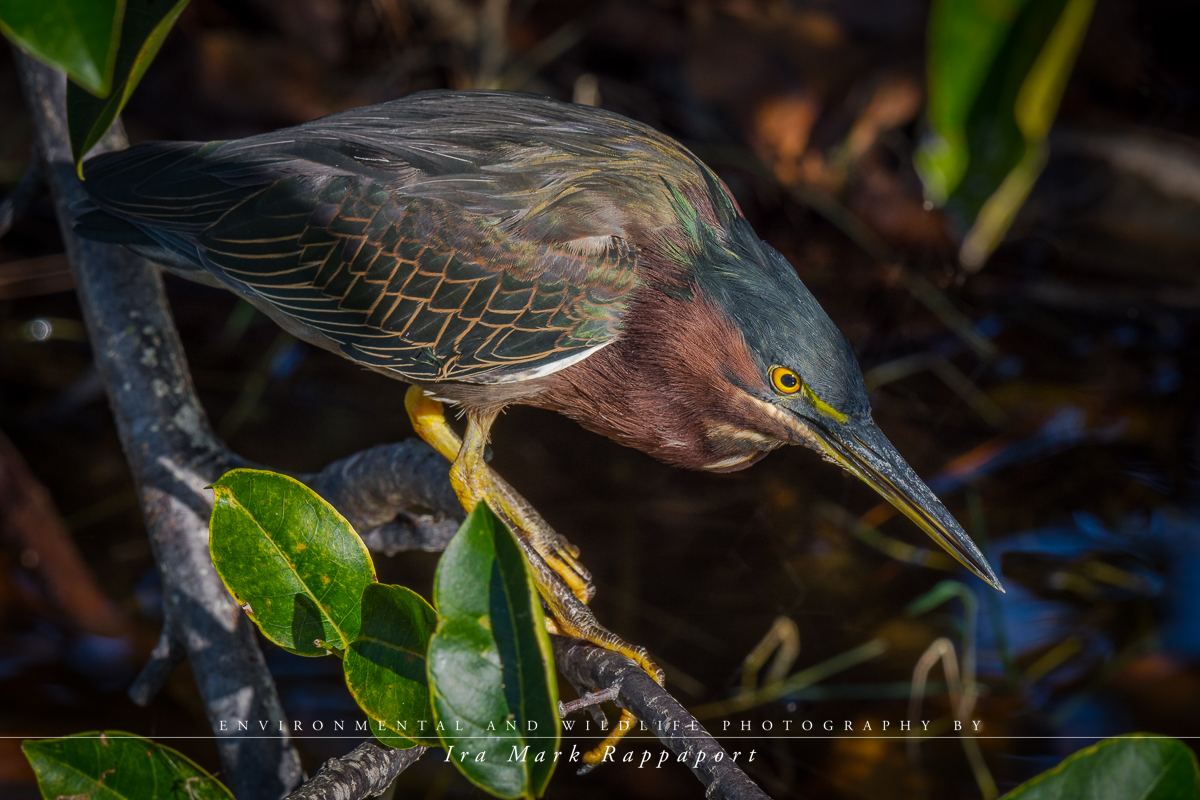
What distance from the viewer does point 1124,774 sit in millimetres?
664

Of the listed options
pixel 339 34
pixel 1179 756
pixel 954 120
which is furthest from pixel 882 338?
pixel 954 120

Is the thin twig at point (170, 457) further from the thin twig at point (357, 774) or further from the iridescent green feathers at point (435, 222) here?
the thin twig at point (357, 774)

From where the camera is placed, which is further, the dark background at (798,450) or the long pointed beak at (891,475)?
the dark background at (798,450)

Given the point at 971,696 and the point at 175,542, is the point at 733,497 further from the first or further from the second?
the point at 175,542

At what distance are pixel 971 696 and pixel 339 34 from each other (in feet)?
11.3

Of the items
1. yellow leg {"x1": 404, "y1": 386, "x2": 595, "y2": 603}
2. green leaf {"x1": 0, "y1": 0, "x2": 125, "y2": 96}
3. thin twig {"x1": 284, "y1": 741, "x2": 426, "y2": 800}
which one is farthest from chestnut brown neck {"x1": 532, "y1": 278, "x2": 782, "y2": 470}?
green leaf {"x1": 0, "y1": 0, "x2": 125, "y2": 96}

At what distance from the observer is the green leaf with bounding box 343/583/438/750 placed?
0.89m

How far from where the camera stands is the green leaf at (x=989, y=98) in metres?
0.40

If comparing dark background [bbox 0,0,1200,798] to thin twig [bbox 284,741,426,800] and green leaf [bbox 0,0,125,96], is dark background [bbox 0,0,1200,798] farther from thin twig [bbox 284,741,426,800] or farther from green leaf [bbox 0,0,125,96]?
green leaf [bbox 0,0,125,96]

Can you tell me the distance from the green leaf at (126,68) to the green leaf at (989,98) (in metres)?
0.56

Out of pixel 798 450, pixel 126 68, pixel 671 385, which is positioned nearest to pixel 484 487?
pixel 671 385

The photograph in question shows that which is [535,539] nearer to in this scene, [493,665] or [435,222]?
[435,222]

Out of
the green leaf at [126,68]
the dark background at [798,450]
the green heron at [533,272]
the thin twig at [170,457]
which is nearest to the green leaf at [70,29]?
the green leaf at [126,68]

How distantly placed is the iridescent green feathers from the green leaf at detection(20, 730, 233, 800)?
77 centimetres
